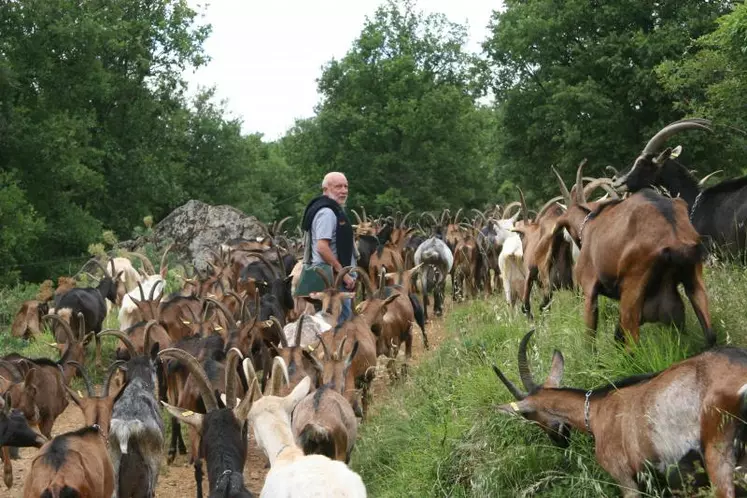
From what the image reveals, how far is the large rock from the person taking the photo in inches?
953

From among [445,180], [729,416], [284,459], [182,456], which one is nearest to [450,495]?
[284,459]

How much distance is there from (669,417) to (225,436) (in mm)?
3015

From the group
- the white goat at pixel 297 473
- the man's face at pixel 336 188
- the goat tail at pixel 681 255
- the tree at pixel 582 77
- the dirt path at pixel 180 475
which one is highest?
the tree at pixel 582 77

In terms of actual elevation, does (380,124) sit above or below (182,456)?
above

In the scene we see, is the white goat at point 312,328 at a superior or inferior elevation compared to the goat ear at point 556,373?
superior

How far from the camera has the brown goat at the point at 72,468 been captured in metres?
6.05

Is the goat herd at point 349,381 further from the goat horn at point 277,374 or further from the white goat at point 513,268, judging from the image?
the white goat at point 513,268

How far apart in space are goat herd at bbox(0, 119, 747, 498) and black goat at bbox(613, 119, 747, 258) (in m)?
0.01

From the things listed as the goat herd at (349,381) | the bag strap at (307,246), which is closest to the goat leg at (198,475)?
the goat herd at (349,381)

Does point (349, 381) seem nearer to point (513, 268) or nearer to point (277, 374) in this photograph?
point (277, 374)

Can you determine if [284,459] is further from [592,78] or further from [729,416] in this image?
[592,78]

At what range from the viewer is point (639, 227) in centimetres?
592

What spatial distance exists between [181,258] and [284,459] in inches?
752

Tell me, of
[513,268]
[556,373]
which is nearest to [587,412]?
[556,373]
